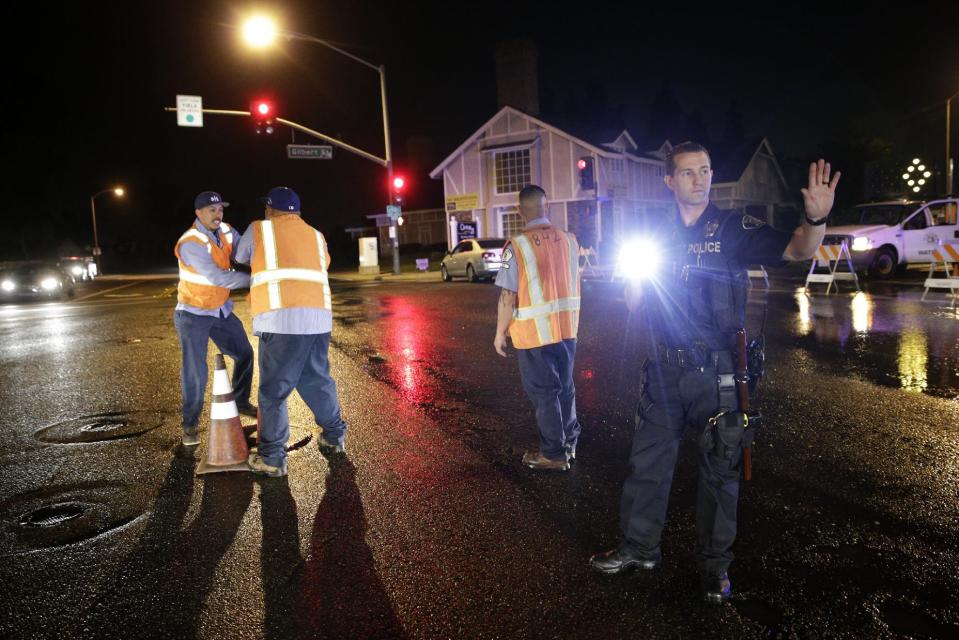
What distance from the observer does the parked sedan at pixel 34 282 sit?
23.7m

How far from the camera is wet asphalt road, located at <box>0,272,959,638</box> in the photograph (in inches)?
122

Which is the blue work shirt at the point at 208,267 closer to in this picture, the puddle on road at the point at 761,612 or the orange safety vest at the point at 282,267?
the orange safety vest at the point at 282,267

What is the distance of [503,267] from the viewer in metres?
4.77

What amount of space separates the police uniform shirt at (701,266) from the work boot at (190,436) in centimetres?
412

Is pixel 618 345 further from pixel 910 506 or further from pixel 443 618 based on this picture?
pixel 443 618

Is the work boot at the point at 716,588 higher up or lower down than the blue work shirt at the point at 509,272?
lower down

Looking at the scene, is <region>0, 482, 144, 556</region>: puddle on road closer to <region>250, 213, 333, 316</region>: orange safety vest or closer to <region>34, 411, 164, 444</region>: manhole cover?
<region>34, 411, 164, 444</region>: manhole cover

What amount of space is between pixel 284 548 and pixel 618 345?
22.3ft

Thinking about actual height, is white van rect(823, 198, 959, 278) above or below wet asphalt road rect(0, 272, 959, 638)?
above

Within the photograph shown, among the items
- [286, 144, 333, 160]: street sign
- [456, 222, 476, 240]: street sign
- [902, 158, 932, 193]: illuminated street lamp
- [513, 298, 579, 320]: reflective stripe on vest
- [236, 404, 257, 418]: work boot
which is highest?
[286, 144, 333, 160]: street sign

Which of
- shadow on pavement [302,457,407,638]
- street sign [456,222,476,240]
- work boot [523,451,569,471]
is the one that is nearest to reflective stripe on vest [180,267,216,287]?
shadow on pavement [302,457,407,638]

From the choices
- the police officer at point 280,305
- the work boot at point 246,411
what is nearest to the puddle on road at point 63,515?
the police officer at point 280,305

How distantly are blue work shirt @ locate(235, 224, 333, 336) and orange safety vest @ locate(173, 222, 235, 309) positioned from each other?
2.75ft

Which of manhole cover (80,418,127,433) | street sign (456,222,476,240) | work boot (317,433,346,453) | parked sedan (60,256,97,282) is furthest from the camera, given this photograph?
parked sedan (60,256,97,282)
